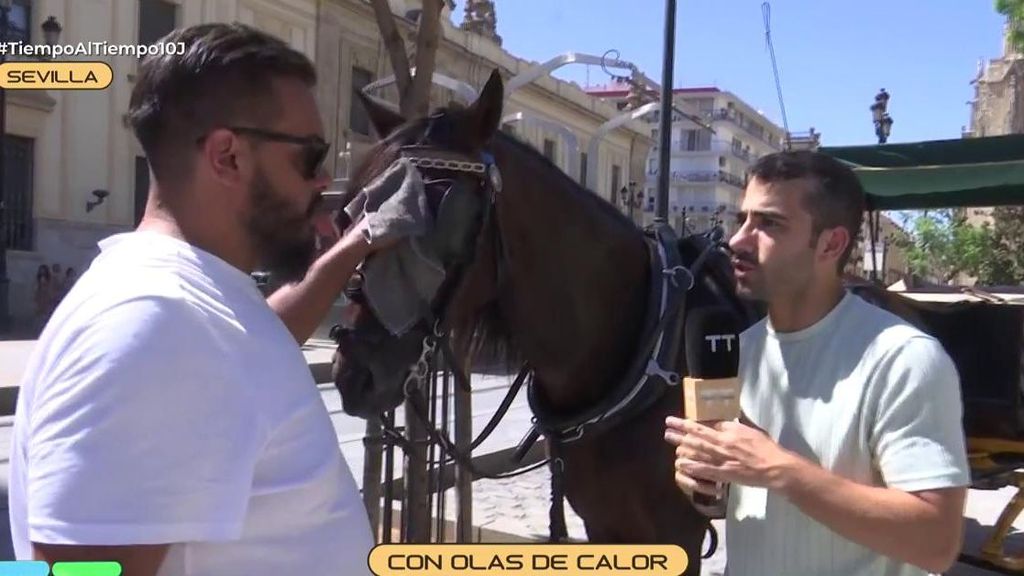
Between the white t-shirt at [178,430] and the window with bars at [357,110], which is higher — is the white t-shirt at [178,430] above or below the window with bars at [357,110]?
below

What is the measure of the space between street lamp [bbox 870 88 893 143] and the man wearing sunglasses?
13.7 metres

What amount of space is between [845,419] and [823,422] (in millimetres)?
52

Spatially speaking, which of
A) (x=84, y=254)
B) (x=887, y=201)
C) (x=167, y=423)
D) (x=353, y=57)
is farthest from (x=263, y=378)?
(x=353, y=57)

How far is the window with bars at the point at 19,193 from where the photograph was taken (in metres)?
18.2

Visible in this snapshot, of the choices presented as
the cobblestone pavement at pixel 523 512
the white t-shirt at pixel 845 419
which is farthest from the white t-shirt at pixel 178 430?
the cobblestone pavement at pixel 523 512

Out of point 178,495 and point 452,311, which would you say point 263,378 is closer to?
point 178,495

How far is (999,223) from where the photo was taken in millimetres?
19328

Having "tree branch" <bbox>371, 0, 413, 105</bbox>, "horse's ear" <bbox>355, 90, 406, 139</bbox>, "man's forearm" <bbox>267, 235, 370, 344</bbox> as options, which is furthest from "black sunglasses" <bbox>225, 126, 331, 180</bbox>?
"tree branch" <bbox>371, 0, 413, 105</bbox>

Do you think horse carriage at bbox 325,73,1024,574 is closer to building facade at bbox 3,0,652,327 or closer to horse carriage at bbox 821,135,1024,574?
horse carriage at bbox 821,135,1024,574

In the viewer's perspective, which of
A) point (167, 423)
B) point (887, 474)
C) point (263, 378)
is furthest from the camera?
point (887, 474)

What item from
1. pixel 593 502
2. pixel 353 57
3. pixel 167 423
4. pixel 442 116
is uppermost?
pixel 353 57

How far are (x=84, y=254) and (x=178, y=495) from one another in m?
20.6
